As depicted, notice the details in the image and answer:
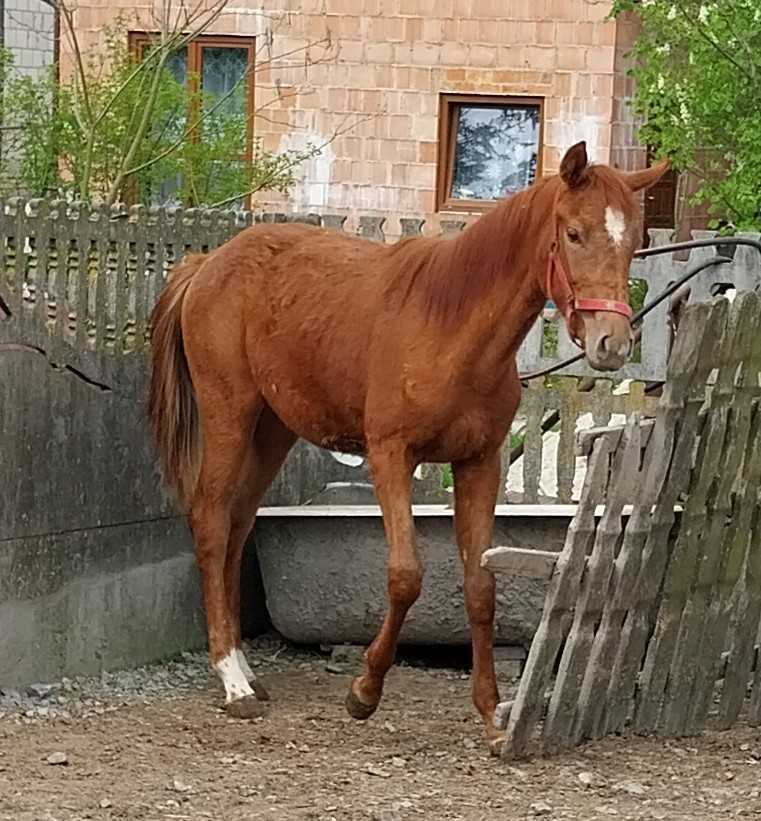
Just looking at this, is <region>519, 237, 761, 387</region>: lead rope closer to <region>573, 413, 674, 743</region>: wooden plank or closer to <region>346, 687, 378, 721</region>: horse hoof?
<region>573, 413, 674, 743</region>: wooden plank

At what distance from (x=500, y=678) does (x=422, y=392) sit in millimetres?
1769

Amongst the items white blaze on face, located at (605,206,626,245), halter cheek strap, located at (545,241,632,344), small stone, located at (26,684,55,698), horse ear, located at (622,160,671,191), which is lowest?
small stone, located at (26,684,55,698)

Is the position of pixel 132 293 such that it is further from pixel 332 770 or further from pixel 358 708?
pixel 332 770

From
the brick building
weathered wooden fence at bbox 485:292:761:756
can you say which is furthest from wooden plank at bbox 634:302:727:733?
the brick building

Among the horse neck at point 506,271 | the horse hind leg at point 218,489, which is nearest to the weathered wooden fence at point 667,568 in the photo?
the horse neck at point 506,271

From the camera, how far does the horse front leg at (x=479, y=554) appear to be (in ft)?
21.0

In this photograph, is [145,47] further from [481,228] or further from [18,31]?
[481,228]

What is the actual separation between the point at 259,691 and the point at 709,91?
751 cm

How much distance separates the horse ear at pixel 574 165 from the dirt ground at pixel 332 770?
6.20 ft

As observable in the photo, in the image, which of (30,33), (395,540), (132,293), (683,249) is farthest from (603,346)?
(30,33)

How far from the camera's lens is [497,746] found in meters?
6.12

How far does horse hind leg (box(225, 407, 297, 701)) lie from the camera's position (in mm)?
7363

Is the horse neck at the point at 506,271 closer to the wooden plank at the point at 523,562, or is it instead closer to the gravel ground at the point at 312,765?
the wooden plank at the point at 523,562

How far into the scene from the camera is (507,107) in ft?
53.1
